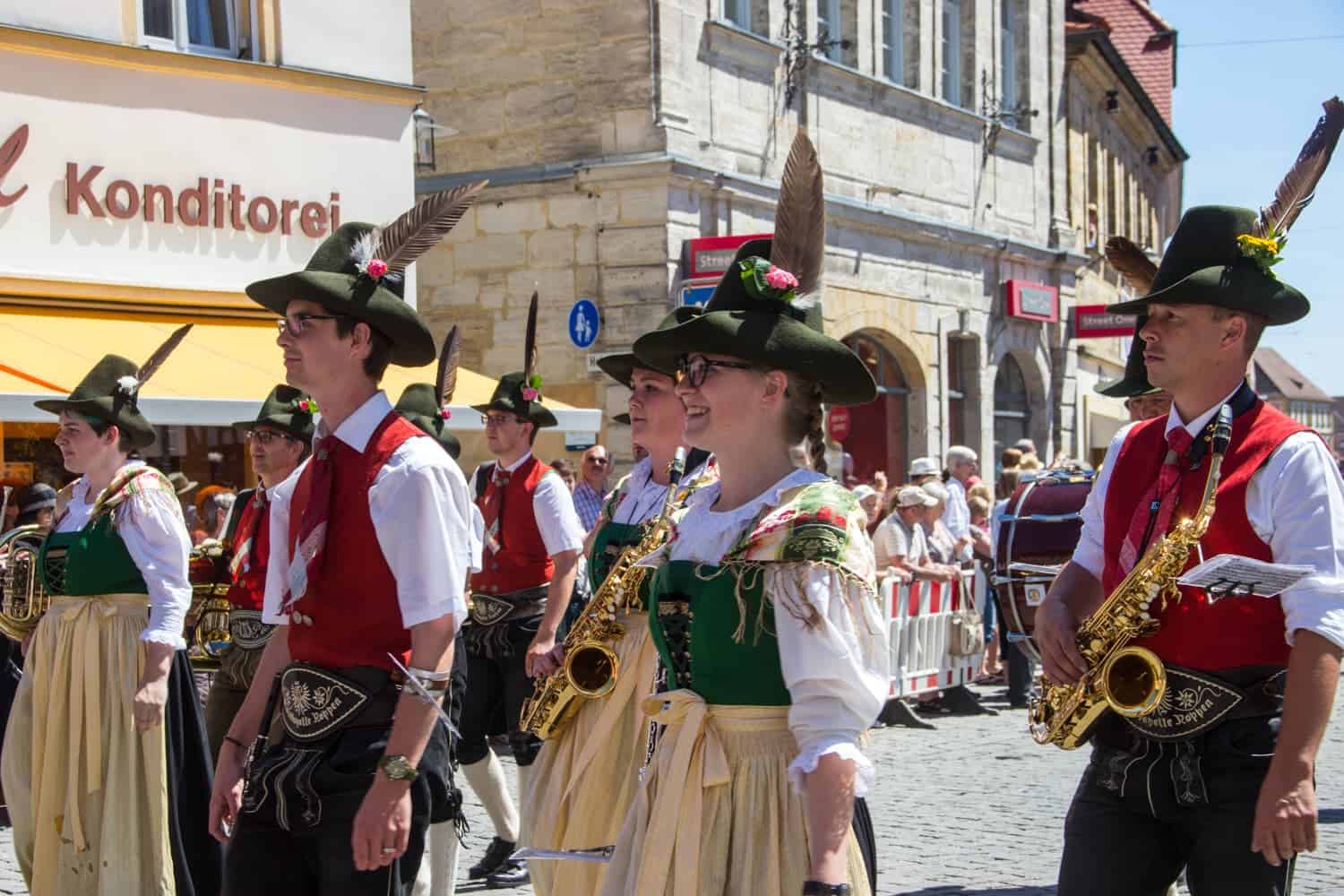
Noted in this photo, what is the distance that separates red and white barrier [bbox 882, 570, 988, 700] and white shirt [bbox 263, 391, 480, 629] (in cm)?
780

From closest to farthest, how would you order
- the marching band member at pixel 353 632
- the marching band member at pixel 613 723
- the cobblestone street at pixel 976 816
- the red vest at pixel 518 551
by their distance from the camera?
the marching band member at pixel 353 632, the marching band member at pixel 613 723, the cobblestone street at pixel 976 816, the red vest at pixel 518 551

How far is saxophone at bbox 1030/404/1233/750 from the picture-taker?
3658 millimetres

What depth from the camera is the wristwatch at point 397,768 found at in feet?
11.6

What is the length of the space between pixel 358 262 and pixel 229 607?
3.14 m

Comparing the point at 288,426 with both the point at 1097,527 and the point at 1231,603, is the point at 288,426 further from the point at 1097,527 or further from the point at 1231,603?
the point at 1231,603

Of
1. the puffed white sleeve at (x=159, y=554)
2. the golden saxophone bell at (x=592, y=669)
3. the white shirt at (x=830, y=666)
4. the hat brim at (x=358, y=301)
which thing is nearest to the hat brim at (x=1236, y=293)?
the white shirt at (x=830, y=666)

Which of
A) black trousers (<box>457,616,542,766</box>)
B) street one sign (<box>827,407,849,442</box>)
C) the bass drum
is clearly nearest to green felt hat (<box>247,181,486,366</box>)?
black trousers (<box>457,616,542,766</box>)

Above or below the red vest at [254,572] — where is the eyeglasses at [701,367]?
above

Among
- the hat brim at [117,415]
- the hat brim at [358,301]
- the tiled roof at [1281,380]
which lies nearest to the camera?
the hat brim at [358,301]

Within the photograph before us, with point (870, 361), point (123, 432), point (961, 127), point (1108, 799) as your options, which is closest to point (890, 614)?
point (123, 432)

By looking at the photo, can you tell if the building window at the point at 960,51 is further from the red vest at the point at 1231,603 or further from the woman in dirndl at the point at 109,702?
the red vest at the point at 1231,603

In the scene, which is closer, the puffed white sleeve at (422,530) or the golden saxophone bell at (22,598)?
the puffed white sleeve at (422,530)

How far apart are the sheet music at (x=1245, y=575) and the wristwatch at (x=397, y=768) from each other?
164cm

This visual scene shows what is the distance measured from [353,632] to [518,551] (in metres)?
3.84
